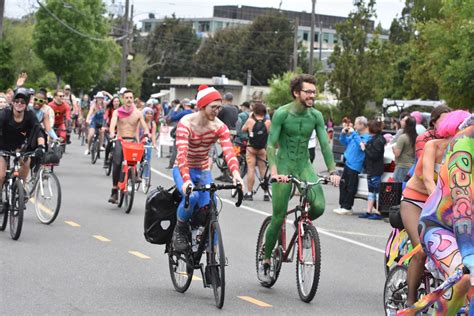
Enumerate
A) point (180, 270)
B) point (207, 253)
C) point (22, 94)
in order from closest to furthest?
point (207, 253) → point (180, 270) → point (22, 94)

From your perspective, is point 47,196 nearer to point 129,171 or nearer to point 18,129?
point 18,129

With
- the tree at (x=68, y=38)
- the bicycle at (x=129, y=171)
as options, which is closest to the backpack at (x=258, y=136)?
the bicycle at (x=129, y=171)

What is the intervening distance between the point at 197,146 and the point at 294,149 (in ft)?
3.16

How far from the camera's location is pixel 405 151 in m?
18.1

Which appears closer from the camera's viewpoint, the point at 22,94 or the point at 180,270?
the point at 180,270

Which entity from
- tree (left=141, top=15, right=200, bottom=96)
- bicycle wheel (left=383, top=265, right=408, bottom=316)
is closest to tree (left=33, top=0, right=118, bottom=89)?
tree (left=141, top=15, right=200, bottom=96)

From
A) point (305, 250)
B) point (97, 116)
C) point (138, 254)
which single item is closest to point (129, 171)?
point (138, 254)

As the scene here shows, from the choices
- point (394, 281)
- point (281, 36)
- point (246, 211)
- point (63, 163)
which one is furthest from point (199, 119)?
point (281, 36)

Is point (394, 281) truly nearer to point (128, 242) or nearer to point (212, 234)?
point (212, 234)

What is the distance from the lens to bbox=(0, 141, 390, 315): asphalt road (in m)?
9.82

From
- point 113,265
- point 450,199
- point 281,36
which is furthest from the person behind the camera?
point 281,36

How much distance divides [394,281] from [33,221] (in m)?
8.39

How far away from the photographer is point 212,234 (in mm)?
9961

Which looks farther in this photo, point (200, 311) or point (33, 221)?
point (33, 221)
